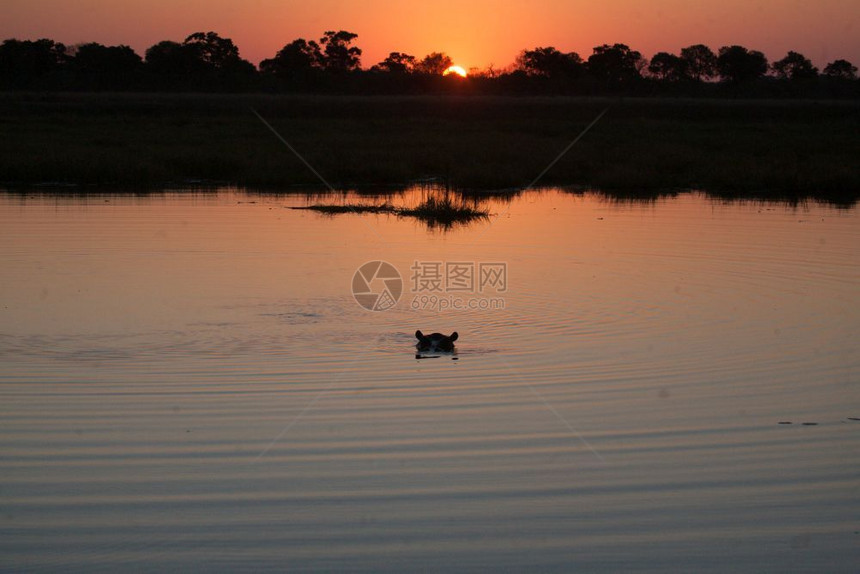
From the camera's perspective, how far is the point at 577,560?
518 centimetres

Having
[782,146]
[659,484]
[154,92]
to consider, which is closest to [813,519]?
[659,484]

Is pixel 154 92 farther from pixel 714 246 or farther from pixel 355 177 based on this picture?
pixel 714 246

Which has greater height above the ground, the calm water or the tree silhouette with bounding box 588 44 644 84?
the tree silhouette with bounding box 588 44 644 84

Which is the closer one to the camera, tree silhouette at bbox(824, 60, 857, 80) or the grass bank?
the grass bank

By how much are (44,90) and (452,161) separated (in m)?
46.8

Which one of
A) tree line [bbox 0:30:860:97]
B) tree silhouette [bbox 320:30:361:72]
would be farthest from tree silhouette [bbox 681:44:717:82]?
tree silhouette [bbox 320:30:361:72]

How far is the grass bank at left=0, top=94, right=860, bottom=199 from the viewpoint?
27.7 m

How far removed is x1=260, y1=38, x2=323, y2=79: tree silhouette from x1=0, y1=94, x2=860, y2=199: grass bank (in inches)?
1124

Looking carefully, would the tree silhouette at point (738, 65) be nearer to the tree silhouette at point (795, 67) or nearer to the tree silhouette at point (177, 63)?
the tree silhouette at point (795, 67)

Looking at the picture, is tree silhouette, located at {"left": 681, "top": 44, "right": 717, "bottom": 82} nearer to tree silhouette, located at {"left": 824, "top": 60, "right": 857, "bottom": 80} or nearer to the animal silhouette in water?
tree silhouette, located at {"left": 824, "top": 60, "right": 857, "bottom": 80}

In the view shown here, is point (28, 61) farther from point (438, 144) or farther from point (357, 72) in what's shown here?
point (438, 144)

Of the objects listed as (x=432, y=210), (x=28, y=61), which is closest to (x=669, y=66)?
(x=28, y=61)

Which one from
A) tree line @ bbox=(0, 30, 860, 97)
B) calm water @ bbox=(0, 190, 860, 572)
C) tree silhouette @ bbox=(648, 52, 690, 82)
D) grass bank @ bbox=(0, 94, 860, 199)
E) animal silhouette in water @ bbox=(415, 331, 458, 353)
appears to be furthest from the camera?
tree silhouette @ bbox=(648, 52, 690, 82)

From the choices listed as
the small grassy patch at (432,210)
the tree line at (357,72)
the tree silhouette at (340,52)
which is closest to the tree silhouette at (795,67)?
the tree line at (357,72)
